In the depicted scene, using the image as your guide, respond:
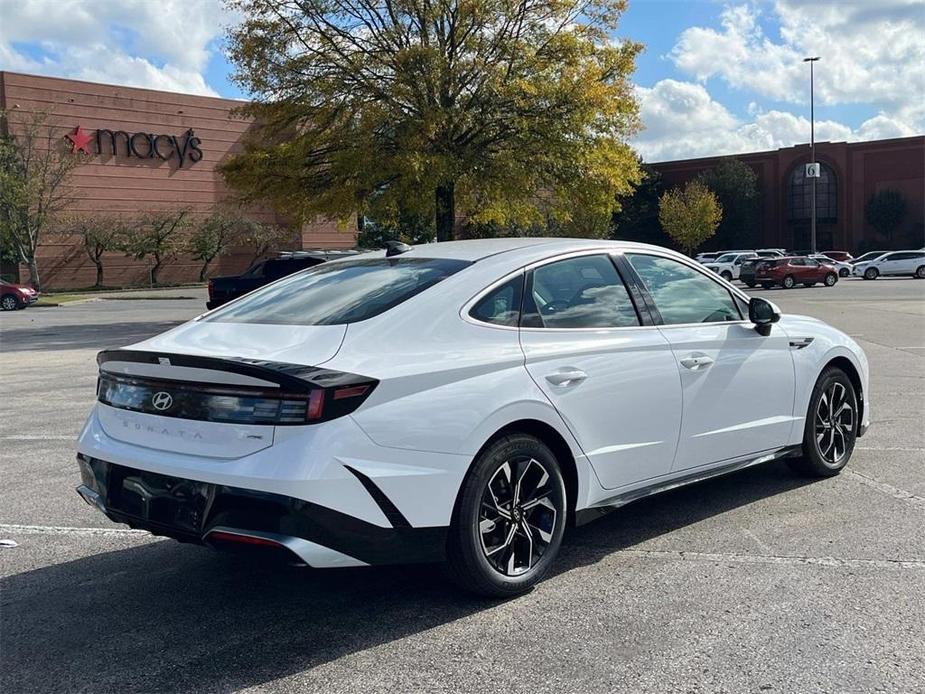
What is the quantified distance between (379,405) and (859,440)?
5234mm

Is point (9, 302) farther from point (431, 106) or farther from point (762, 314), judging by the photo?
point (762, 314)

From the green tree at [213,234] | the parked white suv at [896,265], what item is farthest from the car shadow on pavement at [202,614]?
the green tree at [213,234]

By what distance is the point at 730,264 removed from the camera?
45.9 metres

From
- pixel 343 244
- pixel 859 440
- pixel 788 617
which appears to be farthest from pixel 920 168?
pixel 788 617

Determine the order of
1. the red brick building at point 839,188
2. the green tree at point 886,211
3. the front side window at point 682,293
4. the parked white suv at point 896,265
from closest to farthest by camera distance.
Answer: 1. the front side window at point 682,293
2. the parked white suv at point 896,265
3. the green tree at point 886,211
4. the red brick building at point 839,188

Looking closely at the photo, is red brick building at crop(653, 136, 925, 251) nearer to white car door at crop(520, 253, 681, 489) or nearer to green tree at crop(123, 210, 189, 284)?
green tree at crop(123, 210, 189, 284)

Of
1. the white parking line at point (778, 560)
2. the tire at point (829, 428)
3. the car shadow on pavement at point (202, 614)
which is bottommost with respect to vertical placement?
the white parking line at point (778, 560)

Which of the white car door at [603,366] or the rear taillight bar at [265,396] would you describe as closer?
the rear taillight bar at [265,396]

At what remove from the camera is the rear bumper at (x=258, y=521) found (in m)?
3.37

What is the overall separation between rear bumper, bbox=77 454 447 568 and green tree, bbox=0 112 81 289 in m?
41.7

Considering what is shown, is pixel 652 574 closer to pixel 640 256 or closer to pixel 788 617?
pixel 788 617

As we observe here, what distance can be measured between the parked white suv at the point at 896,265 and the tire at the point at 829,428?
46.7m

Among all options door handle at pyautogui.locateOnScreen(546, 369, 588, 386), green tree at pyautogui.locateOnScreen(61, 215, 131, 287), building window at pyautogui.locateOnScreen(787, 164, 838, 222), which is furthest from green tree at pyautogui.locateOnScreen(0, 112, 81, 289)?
building window at pyautogui.locateOnScreen(787, 164, 838, 222)

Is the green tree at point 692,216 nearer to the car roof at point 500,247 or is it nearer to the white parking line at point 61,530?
the car roof at point 500,247
